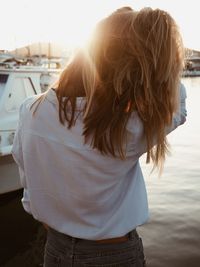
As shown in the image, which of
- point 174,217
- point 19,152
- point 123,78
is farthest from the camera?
point 174,217

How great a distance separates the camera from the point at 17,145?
5.39 ft

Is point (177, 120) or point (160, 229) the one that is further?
point (160, 229)

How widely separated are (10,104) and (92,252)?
7.17 meters

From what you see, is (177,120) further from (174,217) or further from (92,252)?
(174,217)

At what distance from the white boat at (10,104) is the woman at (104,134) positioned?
6096 millimetres

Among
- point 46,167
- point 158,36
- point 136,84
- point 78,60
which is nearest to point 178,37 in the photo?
point 158,36

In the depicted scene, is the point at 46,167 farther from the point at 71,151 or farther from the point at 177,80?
the point at 177,80

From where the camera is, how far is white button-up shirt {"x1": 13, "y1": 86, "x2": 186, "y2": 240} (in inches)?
59.2

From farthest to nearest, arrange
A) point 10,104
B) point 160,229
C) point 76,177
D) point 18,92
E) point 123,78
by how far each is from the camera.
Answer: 1. point 18,92
2. point 10,104
3. point 160,229
4. point 76,177
5. point 123,78

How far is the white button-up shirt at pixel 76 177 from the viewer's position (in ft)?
4.93

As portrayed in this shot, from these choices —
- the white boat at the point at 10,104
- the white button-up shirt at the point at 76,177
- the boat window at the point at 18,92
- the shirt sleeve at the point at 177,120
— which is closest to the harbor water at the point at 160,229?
the white boat at the point at 10,104

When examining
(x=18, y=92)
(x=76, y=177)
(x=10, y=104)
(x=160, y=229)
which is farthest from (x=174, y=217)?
(x=76, y=177)

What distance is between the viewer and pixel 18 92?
8906 mm

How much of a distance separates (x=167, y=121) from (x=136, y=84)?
18cm
